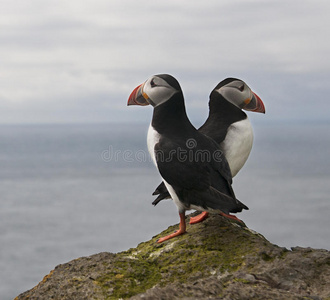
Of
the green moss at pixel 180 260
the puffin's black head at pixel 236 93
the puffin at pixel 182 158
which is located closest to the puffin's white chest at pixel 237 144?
the puffin's black head at pixel 236 93

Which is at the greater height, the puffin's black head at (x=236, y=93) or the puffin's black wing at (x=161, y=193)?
the puffin's black head at (x=236, y=93)

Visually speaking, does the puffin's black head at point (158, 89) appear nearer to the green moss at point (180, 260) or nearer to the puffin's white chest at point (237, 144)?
the puffin's white chest at point (237, 144)

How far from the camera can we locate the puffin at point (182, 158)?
6129 millimetres

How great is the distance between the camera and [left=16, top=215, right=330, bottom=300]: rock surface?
4.25 metres

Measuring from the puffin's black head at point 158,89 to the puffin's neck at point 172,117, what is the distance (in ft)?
0.29

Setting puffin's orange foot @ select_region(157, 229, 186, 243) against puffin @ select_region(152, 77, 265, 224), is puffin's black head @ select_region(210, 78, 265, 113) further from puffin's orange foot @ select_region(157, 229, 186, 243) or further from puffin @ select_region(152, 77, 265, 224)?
puffin's orange foot @ select_region(157, 229, 186, 243)

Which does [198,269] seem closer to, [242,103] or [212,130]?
[212,130]

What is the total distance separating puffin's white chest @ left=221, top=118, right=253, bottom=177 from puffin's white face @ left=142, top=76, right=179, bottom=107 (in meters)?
1.49

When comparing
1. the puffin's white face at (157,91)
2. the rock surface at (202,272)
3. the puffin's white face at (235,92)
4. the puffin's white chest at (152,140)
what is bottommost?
the rock surface at (202,272)

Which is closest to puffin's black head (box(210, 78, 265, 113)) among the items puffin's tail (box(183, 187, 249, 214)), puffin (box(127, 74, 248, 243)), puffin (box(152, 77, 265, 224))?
puffin (box(152, 77, 265, 224))

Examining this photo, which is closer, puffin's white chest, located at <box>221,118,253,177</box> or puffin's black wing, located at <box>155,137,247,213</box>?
puffin's black wing, located at <box>155,137,247,213</box>

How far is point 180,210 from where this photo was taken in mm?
6410

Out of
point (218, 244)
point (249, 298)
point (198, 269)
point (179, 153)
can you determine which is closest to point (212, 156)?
point (179, 153)

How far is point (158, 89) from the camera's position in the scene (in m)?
6.64
